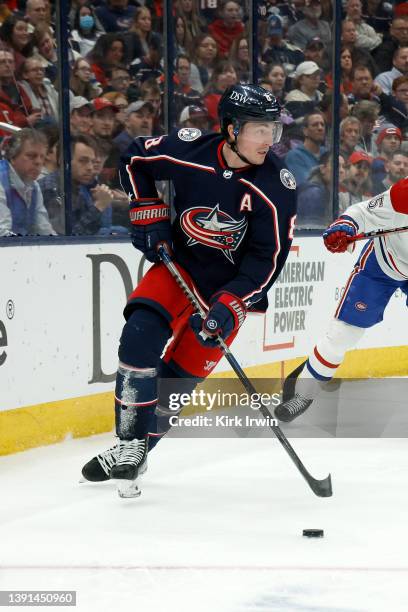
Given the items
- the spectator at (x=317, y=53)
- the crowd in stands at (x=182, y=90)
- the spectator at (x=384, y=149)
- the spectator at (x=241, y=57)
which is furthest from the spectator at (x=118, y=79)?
the spectator at (x=384, y=149)

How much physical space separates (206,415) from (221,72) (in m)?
1.71

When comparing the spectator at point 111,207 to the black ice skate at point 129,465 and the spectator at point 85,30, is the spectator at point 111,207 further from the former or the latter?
the black ice skate at point 129,465

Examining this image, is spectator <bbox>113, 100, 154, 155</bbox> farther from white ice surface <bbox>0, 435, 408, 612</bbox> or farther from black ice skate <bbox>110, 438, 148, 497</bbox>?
black ice skate <bbox>110, 438, 148, 497</bbox>

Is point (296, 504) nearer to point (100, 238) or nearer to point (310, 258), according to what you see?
point (100, 238)

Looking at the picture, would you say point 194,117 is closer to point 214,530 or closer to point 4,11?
point 4,11

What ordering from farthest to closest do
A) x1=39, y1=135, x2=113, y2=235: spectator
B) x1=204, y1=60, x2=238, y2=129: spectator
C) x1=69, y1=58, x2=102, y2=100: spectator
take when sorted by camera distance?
x1=204, y1=60, x2=238, y2=129: spectator < x1=69, y1=58, x2=102, y2=100: spectator < x1=39, y1=135, x2=113, y2=235: spectator

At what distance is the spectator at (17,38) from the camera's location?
4715mm

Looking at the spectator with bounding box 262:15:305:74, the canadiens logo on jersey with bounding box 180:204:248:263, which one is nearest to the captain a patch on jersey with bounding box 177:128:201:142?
the canadiens logo on jersey with bounding box 180:204:248:263

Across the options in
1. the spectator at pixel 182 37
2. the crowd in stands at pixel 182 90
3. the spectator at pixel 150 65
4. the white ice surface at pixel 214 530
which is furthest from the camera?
the spectator at pixel 182 37

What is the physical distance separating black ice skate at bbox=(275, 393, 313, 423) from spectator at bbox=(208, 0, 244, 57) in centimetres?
189

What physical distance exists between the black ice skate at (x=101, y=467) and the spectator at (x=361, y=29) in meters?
3.78

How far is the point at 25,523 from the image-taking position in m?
3.44

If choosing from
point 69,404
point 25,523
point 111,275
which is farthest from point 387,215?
point 25,523

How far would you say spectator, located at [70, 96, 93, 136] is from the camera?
5023 millimetres
